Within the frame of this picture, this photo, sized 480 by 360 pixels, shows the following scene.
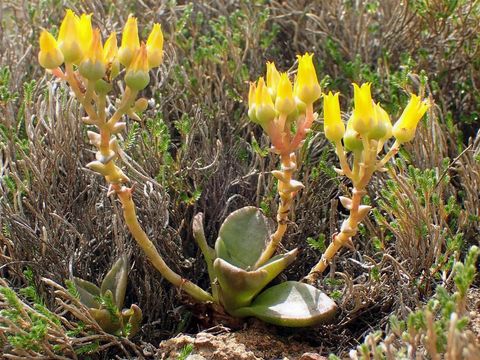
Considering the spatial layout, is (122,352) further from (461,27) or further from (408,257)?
(461,27)

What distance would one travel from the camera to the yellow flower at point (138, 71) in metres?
1.57

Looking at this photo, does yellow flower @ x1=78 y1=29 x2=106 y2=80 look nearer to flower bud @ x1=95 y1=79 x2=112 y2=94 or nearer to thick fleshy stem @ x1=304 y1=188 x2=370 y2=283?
flower bud @ x1=95 y1=79 x2=112 y2=94

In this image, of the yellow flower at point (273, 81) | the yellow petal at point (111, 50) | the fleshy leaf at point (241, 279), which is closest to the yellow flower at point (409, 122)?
the yellow flower at point (273, 81)

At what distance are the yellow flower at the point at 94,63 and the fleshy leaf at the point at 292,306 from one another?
0.76 meters

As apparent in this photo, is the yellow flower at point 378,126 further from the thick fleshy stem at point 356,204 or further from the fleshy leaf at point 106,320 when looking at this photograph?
the fleshy leaf at point 106,320

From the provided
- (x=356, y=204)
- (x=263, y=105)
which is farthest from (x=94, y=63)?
(x=356, y=204)

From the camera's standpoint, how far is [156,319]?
2037mm

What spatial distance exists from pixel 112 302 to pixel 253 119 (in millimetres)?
613

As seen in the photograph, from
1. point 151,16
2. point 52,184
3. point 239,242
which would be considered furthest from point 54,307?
point 151,16

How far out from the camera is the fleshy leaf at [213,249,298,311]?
179 cm

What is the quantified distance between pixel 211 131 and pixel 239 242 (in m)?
0.60

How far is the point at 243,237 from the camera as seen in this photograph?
78.3 inches

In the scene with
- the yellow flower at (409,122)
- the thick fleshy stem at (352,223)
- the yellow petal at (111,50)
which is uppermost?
the yellow petal at (111,50)

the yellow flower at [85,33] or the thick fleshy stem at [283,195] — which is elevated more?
the yellow flower at [85,33]
